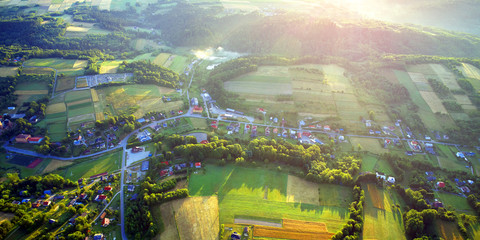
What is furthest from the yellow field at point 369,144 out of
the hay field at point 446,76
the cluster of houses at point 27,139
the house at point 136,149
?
the cluster of houses at point 27,139

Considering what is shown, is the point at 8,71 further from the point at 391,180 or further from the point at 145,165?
the point at 391,180

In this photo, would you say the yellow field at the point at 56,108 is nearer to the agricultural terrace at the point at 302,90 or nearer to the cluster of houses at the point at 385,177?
the agricultural terrace at the point at 302,90

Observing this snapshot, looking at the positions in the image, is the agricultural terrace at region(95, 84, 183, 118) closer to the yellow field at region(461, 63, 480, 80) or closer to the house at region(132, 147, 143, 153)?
the house at region(132, 147, 143, 153)

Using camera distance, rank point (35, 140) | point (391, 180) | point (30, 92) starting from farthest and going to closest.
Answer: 1. point (30, 92)
2. point (35, 140)
3. point (391, 180)

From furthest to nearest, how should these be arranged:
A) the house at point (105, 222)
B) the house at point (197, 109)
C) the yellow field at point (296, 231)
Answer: the house at point (197, 109) < the house at point (105, 222) < the yellow field at point (296, 231)

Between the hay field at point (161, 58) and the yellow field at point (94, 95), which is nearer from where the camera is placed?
the yellow field at point (94, 95)

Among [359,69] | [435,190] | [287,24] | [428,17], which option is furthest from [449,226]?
[428,17]

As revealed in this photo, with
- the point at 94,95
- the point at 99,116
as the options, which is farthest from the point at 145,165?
the point at 94,95
